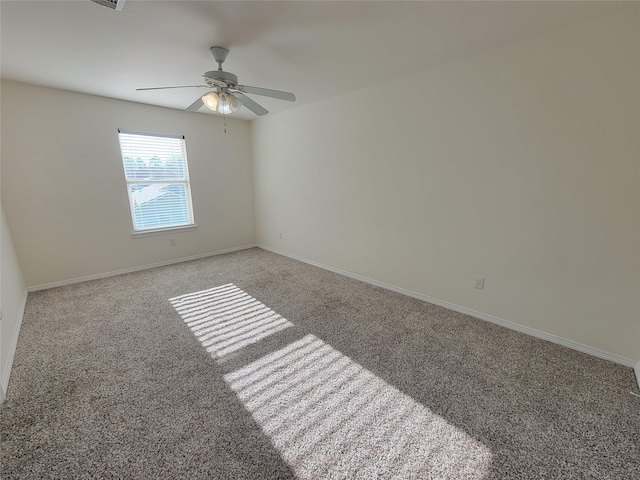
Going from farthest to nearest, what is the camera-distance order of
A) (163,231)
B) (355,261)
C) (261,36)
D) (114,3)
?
1. (163,231)
2. (355,261)
3. (261,36)
4. (114,3)

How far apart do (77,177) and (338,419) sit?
4.03 meters

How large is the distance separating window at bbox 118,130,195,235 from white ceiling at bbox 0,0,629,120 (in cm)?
104

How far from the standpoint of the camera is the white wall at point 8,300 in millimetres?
1813

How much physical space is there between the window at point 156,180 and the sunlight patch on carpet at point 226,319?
170 centimetres

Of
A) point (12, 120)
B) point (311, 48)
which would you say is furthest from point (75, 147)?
point (311, 48)

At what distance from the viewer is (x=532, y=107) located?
1972mm

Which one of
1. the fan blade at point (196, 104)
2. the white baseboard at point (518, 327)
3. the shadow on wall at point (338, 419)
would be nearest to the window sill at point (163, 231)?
the fan blade at point (196, 104)

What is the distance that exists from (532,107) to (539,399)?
6.63 feet

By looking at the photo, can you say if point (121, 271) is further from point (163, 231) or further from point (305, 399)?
point (305, 399)

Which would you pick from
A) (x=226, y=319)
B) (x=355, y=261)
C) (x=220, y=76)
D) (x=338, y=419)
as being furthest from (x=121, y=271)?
(x=338, y=419)

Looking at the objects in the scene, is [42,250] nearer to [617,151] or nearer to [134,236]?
[134,236]

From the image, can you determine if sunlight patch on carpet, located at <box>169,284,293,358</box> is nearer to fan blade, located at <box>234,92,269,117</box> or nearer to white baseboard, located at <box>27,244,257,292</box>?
white baseboard, located at <box>27,244,257,292</box>

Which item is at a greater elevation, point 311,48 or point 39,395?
point 311,48

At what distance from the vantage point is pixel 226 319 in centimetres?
251
